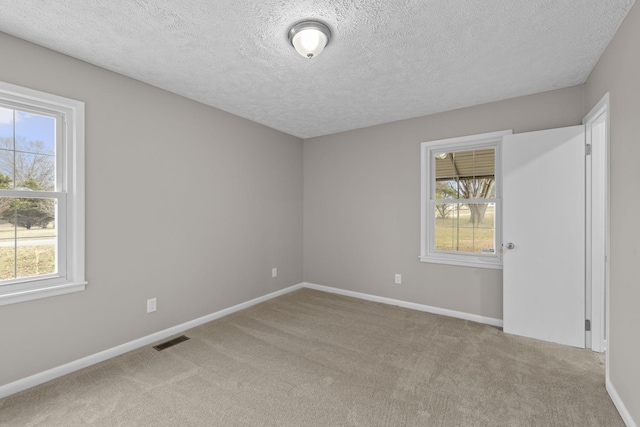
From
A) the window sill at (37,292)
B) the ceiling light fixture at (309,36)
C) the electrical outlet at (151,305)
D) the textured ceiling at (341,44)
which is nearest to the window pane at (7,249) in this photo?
the window sill at (37,292)

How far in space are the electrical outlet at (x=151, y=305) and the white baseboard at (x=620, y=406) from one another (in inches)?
143

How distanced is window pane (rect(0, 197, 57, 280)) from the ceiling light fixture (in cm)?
225

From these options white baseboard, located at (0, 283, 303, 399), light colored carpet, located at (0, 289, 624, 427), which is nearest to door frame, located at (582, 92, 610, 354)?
light colored carpet, located at (0, 289, 624, 427)

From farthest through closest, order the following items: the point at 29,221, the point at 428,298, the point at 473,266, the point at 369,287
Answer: the point at 369,287 < the point at 428,298 < the point at 473,266 < the point at 29,221

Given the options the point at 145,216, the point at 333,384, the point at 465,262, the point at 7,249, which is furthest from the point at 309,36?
the point at 465,262

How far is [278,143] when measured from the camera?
438 centimetres

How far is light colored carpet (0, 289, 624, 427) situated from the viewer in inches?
72.6

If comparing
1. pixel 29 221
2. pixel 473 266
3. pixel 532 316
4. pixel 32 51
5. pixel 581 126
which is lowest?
pixel 532 316

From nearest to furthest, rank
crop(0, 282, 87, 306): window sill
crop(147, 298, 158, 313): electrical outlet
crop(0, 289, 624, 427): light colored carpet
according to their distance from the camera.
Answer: crop(0, 289, 624, 427): light colored carpet, crop(0, 282, 87, 306): window sill, crop(147, 298, 158, 313): electrical outlet

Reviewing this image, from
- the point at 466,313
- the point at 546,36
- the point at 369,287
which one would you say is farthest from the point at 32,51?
the point at 466,313

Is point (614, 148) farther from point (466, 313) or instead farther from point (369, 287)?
point (369, 287)

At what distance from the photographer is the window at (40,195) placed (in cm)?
211

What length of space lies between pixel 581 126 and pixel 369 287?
9.62ft

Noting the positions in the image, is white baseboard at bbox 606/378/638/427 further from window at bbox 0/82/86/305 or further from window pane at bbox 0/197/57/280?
window pane at bbox 0/197/57/280
